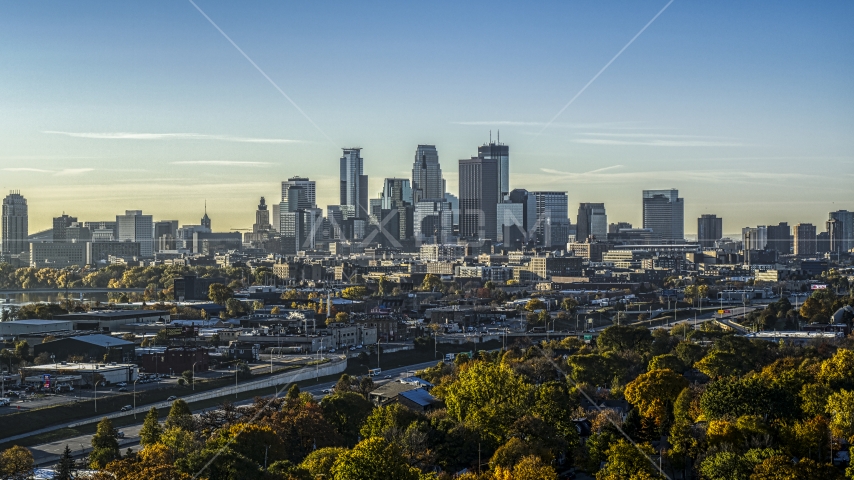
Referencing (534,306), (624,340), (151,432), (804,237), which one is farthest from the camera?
(804,237)

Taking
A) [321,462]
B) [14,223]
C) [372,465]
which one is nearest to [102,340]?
[321,462]

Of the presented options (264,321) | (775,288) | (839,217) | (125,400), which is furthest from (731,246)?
(125,400)

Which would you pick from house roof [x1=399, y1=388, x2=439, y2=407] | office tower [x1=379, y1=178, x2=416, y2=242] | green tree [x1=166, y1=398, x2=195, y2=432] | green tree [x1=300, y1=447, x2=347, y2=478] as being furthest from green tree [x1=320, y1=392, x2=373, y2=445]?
office tower [x1=379, y1=178, x2=416, y2=242]

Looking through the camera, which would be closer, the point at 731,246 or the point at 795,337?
the point at 795,337

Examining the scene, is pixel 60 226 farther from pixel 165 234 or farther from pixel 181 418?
pixel 181 418

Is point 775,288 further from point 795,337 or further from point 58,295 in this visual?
point 58,295

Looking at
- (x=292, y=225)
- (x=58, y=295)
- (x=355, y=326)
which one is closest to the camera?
(x=355, y=326)

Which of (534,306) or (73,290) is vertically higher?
(534,306)

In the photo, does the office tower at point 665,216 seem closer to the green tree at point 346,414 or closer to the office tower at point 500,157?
the office tower at point 500,157
